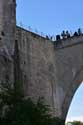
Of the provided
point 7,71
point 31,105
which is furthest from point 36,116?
point 7,71

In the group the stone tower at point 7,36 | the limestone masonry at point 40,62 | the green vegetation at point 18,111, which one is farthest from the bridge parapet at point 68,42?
the green vegetation at point 18,111

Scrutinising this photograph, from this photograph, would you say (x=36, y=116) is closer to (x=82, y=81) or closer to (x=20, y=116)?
(x=20, y=116)

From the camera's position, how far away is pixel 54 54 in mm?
24609

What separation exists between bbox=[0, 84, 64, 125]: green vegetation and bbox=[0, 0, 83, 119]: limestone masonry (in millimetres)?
3340

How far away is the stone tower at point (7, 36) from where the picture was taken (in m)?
19.2

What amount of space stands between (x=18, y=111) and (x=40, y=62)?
872 cm

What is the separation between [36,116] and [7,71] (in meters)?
4.85

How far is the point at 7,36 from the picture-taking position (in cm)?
2005

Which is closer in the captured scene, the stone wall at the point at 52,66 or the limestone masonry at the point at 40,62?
the limestone masonry at the point at 40,62

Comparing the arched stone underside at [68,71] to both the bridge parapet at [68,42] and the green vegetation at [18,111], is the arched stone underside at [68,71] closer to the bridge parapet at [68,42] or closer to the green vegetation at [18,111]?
the bridge parapet at [68,42]

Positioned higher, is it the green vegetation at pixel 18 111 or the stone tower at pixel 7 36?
the stone tower at pixel 7 36

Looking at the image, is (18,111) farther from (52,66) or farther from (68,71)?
(68,71)

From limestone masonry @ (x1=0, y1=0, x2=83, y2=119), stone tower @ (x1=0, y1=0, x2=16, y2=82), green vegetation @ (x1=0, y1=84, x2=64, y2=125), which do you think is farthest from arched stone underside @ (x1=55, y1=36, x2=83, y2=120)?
green vegetation @ (x1=0, y1=84, x2=64, y2=125)

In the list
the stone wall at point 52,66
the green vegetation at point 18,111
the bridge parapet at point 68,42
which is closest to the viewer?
the green vegetation at point 18,111
